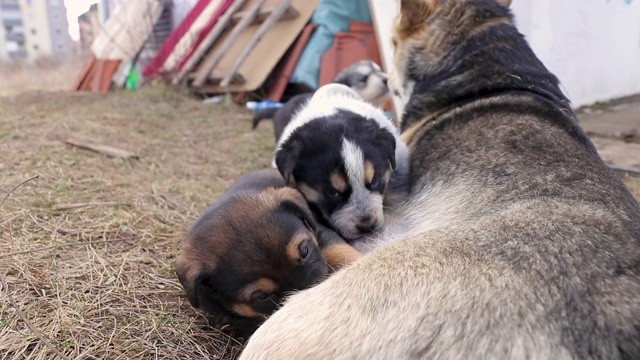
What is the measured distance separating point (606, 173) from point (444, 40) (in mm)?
1707

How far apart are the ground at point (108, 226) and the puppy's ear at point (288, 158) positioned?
3.01 ft

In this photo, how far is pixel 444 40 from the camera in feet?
12.9

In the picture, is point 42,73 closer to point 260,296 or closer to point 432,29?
point 432,29

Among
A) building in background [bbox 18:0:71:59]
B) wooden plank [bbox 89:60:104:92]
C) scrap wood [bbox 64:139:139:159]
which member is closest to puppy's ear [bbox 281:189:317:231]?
scrap wood [bbox 64:139:139:159]

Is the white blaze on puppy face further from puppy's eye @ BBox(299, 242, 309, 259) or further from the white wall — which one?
the white wall

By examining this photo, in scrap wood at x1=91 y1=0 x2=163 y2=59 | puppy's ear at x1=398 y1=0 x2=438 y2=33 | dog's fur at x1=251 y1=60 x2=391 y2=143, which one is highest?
puppy's ear at x1=398 y1=0 x2=438 y2=33

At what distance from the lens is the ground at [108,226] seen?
263 cm

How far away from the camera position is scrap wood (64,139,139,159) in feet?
19.7

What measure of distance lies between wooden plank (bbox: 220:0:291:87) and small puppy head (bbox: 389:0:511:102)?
6107 millimetres

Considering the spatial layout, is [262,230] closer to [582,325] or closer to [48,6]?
[582,325]

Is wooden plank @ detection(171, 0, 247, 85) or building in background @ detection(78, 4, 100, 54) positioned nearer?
wooden plank @ detection(171, 0, 247, 85)

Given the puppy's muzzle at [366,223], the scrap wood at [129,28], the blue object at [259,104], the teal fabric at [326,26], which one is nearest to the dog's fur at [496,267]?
the puppy's muzzle at [366,223]

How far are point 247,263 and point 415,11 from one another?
97.5 inches

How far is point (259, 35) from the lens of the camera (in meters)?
9.98
